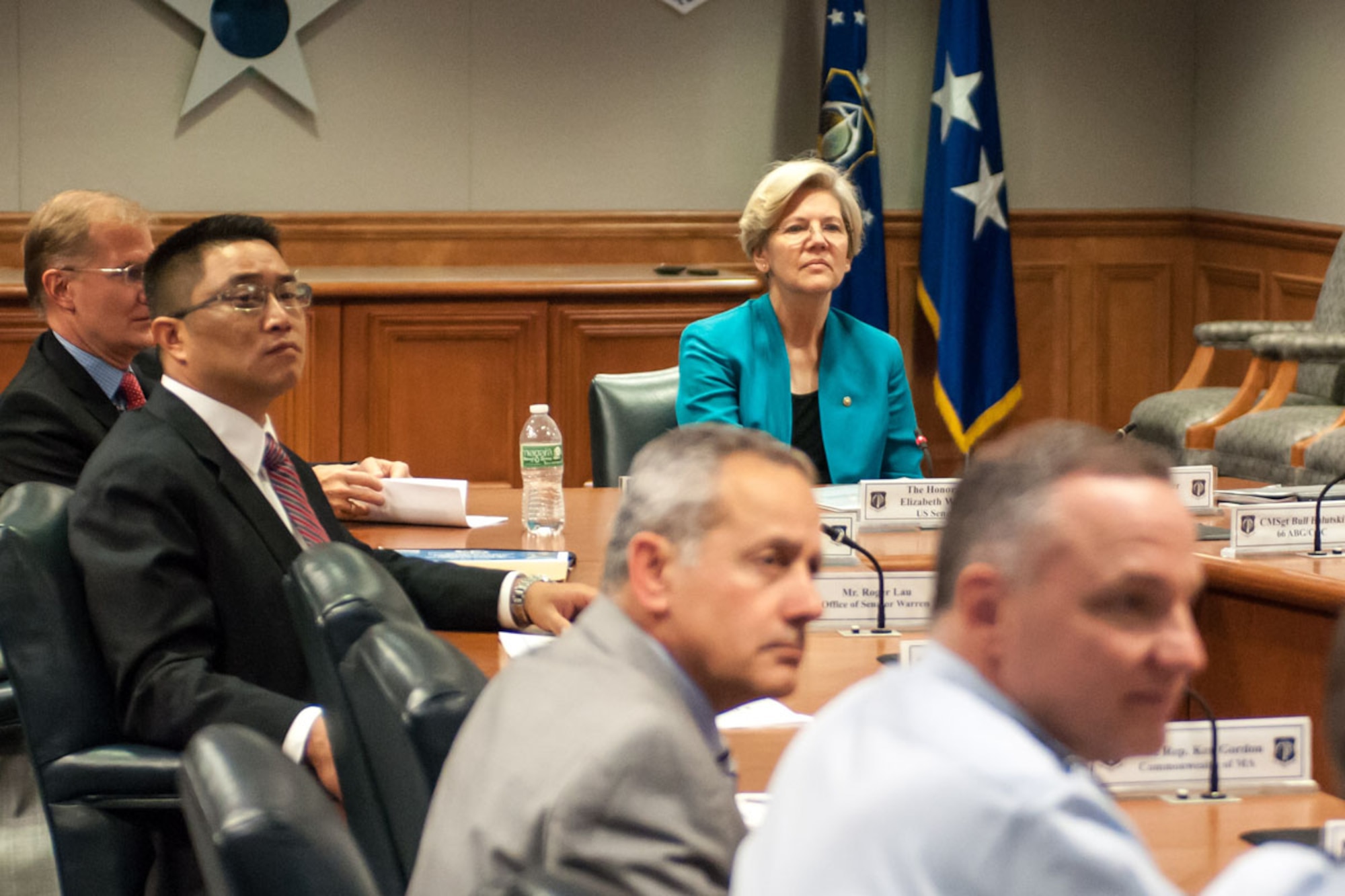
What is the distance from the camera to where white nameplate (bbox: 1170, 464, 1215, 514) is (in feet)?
11.0

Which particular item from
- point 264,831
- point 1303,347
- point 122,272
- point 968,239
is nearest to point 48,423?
point 122,272

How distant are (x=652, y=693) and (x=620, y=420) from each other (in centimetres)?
267

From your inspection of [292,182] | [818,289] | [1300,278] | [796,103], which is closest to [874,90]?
[796,103]

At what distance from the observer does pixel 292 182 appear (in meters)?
7.05

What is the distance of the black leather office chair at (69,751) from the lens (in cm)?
221

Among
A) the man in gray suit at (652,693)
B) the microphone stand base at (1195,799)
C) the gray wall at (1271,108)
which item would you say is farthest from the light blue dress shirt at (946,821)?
the gray wall at (1271,108)

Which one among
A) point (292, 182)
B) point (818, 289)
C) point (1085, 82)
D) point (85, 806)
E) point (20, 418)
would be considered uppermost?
point (1085, 82)

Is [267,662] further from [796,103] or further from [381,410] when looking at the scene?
[796,103]

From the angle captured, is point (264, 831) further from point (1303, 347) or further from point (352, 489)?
point (1303, 347)

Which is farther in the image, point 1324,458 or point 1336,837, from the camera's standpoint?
point 1324,458

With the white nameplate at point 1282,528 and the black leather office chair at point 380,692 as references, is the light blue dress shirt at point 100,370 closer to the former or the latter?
the black leather office chair at point 380,692

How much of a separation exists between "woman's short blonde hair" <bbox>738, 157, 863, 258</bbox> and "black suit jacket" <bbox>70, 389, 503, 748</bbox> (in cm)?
187

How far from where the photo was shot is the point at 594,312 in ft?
20.4

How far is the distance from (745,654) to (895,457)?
2660mm
